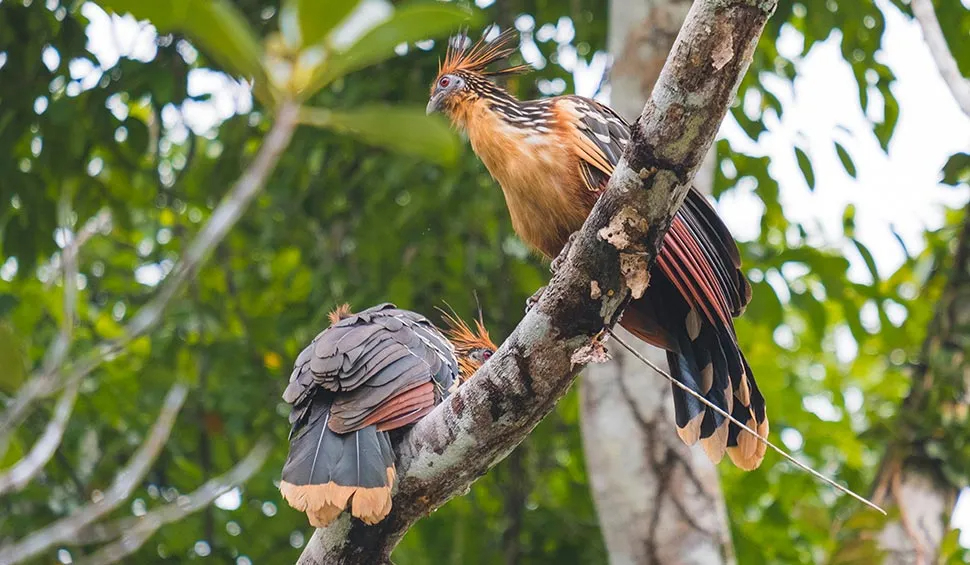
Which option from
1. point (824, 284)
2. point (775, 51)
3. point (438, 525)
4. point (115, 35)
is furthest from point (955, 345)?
point (115, 35)

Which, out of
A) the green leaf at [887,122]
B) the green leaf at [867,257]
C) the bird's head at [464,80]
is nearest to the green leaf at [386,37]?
the bird's head at [464,80]

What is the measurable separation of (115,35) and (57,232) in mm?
3269

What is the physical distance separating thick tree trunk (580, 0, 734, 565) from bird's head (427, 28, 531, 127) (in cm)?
76

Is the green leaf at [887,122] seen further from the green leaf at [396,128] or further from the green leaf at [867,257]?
the green leaf at [396,128]

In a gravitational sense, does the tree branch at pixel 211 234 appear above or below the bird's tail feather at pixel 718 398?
above

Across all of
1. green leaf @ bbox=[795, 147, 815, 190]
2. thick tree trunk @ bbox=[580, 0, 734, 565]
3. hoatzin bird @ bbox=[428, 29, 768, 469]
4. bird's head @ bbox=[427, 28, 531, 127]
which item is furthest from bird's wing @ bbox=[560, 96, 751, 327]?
green leaf @ bbox=[795, 147, 815, 190]

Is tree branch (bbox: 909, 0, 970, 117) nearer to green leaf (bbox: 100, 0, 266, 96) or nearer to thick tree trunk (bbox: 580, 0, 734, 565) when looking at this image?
thick tree trunk (bbox: 580, 0, 734, 565)

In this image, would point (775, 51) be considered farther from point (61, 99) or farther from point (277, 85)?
point (277, 85)

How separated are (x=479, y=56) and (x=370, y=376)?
4.35 feet

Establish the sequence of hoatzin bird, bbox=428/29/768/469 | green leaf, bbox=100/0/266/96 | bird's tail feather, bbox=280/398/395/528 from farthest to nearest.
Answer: hoatzin bird, bbox=428/29/768/469, bird's tail feather, bbox=280/398/395/528, green leaf, bbox=100/0/266/96

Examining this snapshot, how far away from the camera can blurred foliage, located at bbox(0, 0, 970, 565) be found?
191 inches

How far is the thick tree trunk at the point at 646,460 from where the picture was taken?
4.04 metres

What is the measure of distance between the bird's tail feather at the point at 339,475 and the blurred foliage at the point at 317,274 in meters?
2.22

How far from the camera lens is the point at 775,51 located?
5.74 m
